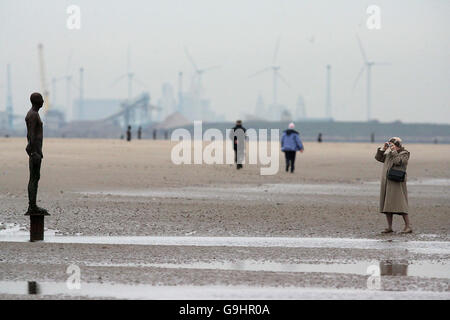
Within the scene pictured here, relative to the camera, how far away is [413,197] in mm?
23875

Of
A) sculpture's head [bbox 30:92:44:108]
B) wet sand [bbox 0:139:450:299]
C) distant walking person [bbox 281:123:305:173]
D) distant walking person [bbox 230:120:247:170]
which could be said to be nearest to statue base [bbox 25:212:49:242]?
wet sand [bbox 0:139:450:299]

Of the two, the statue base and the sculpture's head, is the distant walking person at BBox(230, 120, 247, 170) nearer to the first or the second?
the sculpture's head

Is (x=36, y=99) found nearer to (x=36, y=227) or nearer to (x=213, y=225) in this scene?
(x=36, y=227)

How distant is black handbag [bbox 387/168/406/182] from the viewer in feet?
50.8

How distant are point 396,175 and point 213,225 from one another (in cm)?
314

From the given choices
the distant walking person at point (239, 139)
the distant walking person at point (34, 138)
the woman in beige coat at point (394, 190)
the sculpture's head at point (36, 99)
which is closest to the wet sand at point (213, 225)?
the woman in beige coat at point (394, 190)

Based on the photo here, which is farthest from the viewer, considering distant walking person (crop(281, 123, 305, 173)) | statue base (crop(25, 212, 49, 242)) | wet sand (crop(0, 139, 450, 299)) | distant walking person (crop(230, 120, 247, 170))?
distant walking person (crop(230, 120, 247, 170))

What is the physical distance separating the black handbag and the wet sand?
0.89 meters

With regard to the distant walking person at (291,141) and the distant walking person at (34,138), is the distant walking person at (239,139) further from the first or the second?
the distant walking person at (34,138)

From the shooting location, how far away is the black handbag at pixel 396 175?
50.8 feet

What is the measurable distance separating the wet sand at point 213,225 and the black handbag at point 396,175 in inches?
35.2

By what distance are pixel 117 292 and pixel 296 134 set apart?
2329cm

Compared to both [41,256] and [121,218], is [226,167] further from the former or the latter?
[41,256]
